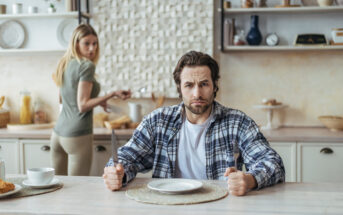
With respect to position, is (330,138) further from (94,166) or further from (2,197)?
(2,197)

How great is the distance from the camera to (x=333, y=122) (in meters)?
3.19

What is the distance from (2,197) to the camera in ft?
4.93

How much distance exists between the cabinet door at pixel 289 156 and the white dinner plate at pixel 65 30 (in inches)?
82.5

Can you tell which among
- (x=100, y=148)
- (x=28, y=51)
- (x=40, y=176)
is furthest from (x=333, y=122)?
(x=28, y=51)

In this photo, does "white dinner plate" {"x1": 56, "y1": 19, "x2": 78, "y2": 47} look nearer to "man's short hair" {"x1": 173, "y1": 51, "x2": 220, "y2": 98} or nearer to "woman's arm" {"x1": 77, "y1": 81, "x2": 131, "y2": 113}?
"woman's arm" {"x1": 77, "y1": 81, "x2": 131, "y2": 113}

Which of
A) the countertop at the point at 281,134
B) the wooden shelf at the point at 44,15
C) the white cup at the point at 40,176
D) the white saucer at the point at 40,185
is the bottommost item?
the countertop at the point at 281,134

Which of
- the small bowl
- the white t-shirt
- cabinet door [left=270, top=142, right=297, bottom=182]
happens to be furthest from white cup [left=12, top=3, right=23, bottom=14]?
the small bowl

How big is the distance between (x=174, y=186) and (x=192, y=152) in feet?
1.31

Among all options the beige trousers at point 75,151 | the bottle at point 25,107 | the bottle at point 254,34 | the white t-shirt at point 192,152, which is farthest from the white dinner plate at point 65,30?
the white t-shirt at point 192,152

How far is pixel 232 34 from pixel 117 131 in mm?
1268

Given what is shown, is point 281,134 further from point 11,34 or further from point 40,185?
point 11,34

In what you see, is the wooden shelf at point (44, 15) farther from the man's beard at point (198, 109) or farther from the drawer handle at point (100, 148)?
the man's beard at point (198, 109)

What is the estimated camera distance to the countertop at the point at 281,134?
300 cm

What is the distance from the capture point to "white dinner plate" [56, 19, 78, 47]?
12.4 feet
